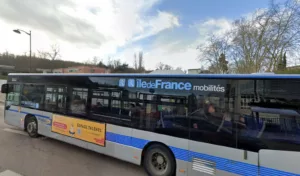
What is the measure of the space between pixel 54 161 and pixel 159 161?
2792 millimetres

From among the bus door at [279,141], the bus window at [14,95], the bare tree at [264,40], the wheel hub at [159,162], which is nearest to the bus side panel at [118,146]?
the wheel hub at [159,162]

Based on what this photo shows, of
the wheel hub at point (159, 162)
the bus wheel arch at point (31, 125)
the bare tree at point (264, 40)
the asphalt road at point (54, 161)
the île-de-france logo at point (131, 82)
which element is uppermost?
the bare tree at point (264, 40)

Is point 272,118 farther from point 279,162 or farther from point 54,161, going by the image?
point 54,161

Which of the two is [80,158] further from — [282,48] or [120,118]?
[282,48]

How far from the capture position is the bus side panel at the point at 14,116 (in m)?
6.57

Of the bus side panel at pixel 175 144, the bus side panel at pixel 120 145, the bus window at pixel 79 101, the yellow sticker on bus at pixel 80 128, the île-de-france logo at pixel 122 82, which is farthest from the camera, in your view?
the bus window at pixel 79 101

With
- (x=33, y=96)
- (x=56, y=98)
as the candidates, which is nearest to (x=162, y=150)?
(x=56, y=98)

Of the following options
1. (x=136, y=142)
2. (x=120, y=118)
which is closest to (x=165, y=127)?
(x=136, y=142)

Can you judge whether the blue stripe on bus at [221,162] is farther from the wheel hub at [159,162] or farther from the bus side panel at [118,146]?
the wheel hub at [159,162]

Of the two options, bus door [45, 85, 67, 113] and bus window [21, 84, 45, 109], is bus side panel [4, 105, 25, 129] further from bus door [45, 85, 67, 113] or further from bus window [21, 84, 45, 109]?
bus door [45, 85, 67, 113]

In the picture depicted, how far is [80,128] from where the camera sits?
498 cm

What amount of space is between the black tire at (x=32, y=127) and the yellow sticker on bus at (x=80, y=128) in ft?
3.64

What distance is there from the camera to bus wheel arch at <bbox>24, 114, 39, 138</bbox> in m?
6.19

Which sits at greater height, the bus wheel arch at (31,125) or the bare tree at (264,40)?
the bare tree at (264,40)
